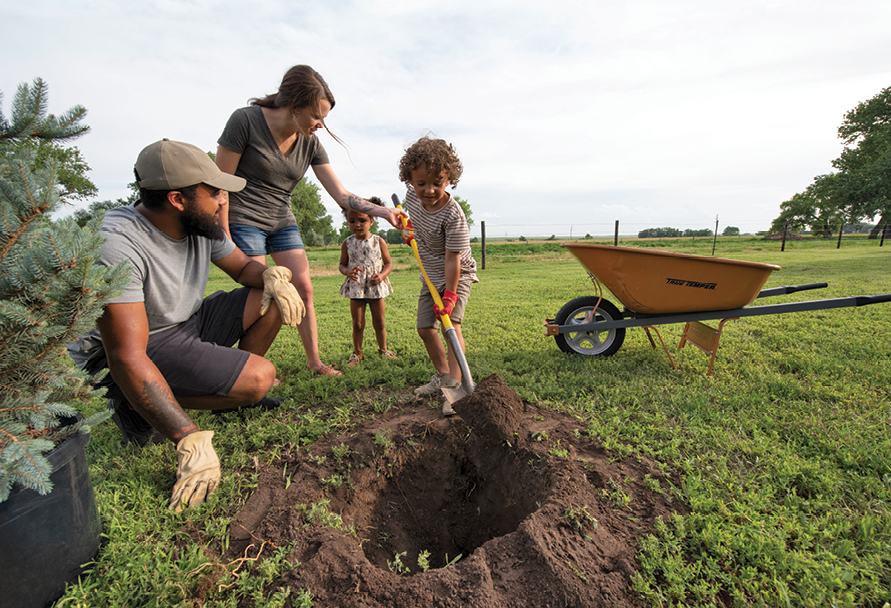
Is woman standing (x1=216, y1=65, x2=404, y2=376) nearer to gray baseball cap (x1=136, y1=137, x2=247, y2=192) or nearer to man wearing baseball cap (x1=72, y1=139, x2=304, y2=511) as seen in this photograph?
man wearing baseball cap (x1=72, y1=139, x2=304, y2=511)

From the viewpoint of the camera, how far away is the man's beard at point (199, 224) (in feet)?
7.27

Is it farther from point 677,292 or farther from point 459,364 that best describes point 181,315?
point 677,292

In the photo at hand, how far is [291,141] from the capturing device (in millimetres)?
3057

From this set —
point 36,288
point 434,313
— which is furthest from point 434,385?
point 36,288

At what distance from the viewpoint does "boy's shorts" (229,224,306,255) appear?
3.01 metres

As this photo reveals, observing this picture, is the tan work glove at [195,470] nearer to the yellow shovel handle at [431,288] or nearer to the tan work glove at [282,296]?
the tan work glove at [282,296]

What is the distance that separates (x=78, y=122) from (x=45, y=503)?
51.0 inches

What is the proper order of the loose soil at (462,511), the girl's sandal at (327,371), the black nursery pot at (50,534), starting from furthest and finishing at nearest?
the girl's sandal at (327,371) → the loose soil at (462,511) → the black nursery pot at (50,534)

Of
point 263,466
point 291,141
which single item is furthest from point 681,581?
point 291,141

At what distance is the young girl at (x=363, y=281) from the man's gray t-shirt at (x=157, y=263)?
152 cm

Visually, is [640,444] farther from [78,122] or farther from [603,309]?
[78,122]

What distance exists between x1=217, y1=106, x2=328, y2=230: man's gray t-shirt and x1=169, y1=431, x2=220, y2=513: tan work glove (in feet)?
5.37

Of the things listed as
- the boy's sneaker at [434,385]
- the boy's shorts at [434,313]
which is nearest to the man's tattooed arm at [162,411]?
the boy's sneaker at [434,385]

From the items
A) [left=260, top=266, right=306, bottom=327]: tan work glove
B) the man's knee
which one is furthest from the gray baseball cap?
the man's knee
